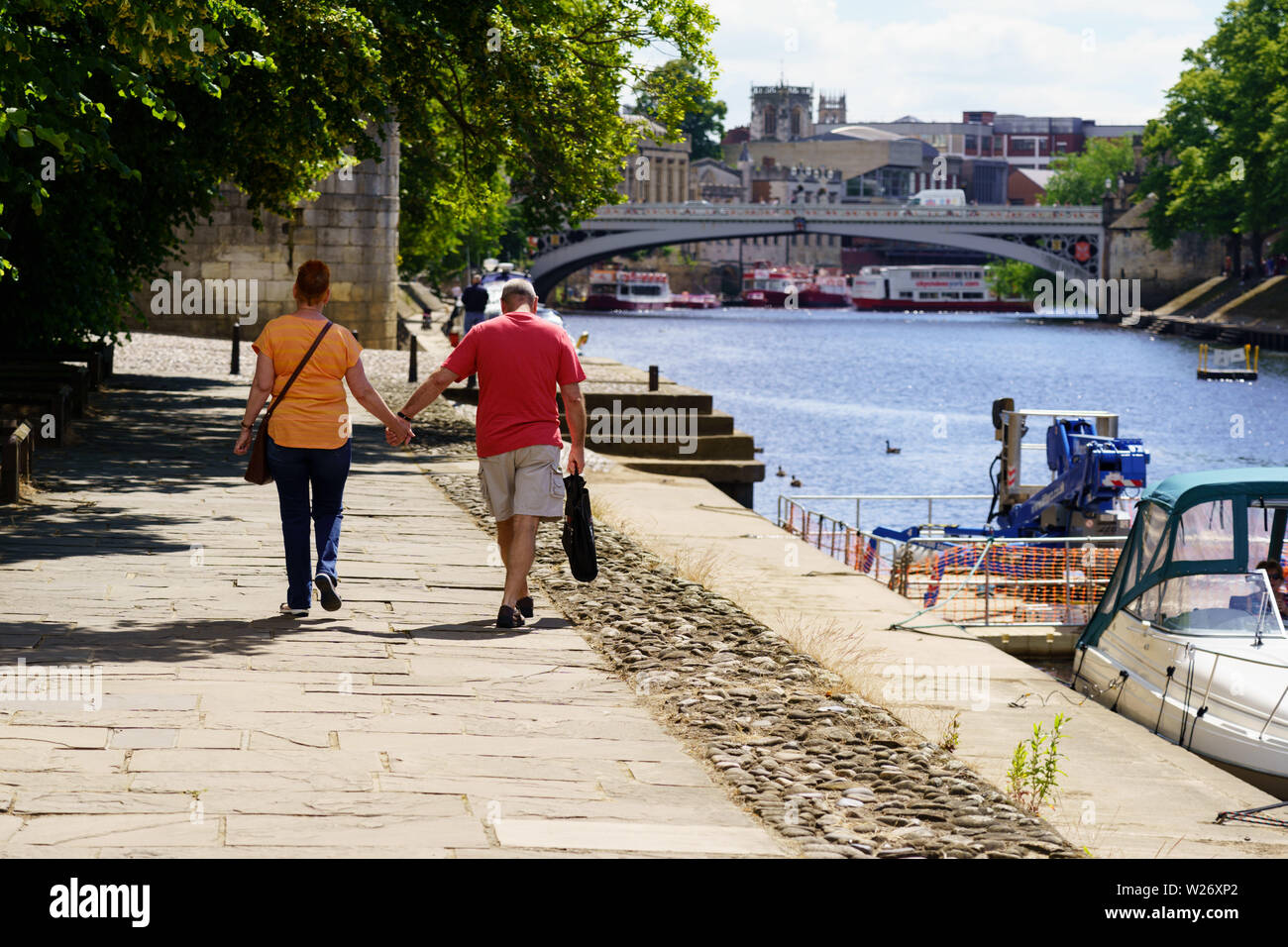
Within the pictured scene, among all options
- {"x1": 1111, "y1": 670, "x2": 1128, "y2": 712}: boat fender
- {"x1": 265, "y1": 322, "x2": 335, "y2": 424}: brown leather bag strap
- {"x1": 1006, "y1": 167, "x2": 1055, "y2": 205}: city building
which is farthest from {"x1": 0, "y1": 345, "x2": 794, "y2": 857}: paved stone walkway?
{"x1": 1006, "y1": 167, "x2": 1055, "y2": 205}: city building

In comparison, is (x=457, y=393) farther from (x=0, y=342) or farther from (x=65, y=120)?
(x=65, y=120)

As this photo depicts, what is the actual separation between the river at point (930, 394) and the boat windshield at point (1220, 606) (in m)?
24.1

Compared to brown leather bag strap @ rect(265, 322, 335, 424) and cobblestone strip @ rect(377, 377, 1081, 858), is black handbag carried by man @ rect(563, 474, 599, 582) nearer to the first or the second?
cobblestone strip @ rect(377, 377, 1081, 858)

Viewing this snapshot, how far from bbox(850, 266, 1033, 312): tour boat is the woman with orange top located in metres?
146

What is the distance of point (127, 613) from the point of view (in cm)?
923

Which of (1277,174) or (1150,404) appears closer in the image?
(1150,404)

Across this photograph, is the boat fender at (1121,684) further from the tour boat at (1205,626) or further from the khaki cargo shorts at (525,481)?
the khaki cargo shorts at (525,481)

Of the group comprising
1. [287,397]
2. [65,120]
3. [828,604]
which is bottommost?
[828,604]

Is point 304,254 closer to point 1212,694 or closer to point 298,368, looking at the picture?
point 1212,694

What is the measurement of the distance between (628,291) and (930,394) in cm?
8984
